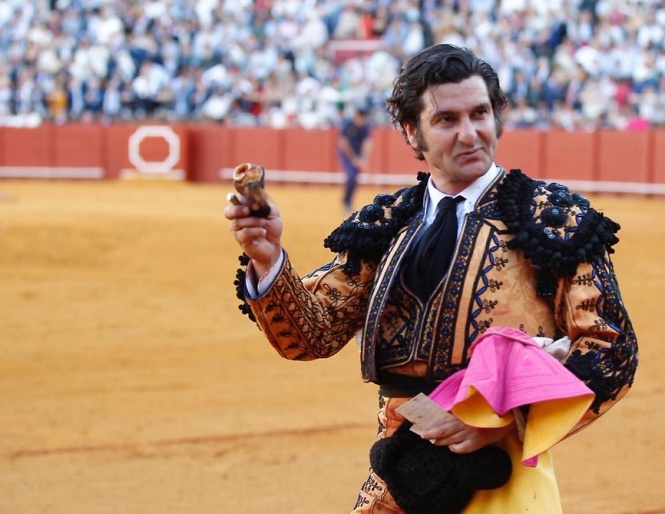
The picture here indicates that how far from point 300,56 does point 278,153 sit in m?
1.82

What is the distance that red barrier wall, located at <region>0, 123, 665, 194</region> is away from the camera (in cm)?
1858

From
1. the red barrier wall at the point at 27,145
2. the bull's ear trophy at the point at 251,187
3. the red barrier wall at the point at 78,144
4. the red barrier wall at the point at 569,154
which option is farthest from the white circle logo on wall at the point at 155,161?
the bull's ear trophy at the point at 251,187

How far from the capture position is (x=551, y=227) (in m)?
2.38

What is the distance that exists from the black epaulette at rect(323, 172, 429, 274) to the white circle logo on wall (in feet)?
67.2

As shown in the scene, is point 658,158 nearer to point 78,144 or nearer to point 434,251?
point 78,144

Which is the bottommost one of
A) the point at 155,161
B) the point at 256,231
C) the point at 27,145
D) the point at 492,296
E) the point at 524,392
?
the point at 155,161

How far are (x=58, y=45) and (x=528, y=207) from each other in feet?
75.0

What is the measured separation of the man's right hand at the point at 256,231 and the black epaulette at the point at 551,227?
43 cm

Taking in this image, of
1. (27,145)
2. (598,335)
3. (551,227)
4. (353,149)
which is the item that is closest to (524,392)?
(598,335)

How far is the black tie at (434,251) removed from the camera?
8.00 feet

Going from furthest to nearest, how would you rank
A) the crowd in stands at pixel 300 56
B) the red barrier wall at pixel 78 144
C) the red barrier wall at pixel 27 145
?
the red barrier wall at pixel 78 144
the red barrier wall at pixel 27 145
the crowd in stands at pixel 300 56

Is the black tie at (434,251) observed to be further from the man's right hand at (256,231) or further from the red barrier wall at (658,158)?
the red barrier wall at (658,158)

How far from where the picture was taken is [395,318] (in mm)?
2512

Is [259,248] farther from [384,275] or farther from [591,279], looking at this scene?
[591,279]
